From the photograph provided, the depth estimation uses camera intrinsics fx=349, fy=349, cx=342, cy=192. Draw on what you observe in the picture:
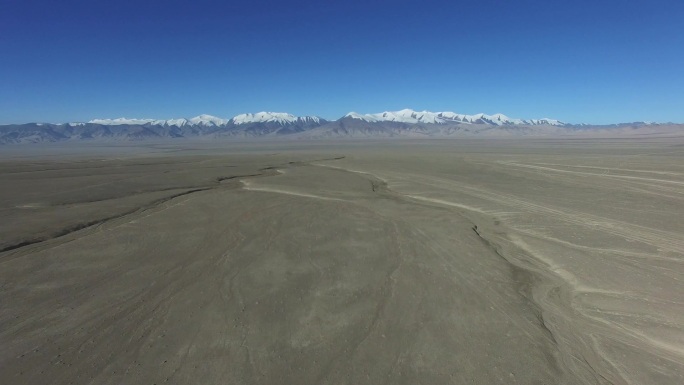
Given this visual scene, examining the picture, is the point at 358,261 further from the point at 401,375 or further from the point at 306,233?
the point at 401,375

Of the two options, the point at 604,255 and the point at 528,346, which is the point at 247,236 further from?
the point at 604,255

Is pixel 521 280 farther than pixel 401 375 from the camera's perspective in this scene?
Yes

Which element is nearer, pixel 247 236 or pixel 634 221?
pixel 247 236

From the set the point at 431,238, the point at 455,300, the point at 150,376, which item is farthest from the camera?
the point at 431,238

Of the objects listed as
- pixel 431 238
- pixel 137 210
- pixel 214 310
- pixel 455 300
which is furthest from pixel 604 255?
pixel 137 210

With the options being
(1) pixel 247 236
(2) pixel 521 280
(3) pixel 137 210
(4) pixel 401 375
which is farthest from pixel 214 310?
(3) pixel 137 210

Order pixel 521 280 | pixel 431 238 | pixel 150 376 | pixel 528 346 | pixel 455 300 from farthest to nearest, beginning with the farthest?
pixel 431 238 < pixel 521 280 < pixel 455 300 < pixel 528 346 < pixel 150 376
